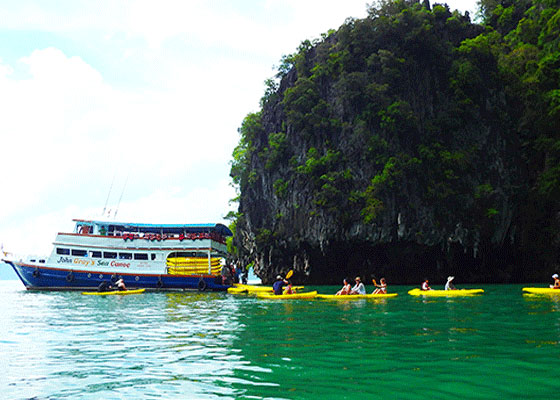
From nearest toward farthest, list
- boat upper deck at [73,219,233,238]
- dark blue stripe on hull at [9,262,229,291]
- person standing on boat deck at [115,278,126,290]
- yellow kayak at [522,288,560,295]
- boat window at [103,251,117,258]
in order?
yellow kayak at [522,288,560,295], person standing on boat deck at [115,278,126,290], dark blue stripe on hull at [9,262,229,291], boat upper deck at [73,219,233,238], boat window at [103,251,117,258]

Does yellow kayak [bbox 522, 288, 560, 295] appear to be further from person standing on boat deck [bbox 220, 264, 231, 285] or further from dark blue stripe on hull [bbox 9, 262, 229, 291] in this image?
dark blue stripe on hull [bbox 9, 262, 229, 291]

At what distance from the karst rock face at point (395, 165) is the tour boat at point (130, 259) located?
1048cm

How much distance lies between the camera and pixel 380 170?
4228 cm

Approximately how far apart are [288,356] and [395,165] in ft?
109

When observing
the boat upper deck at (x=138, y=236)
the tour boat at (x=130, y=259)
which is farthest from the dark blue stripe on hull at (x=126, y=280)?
the boat upper deck at (x=138, y=236)

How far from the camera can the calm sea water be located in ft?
24.2

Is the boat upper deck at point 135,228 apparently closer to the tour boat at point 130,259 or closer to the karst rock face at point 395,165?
the tour boat at point 130,259

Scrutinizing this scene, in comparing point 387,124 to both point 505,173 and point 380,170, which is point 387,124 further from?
point 505,173

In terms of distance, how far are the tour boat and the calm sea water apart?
707 inches

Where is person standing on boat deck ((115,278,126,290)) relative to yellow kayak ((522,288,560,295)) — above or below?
above

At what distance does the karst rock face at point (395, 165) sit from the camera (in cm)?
4156

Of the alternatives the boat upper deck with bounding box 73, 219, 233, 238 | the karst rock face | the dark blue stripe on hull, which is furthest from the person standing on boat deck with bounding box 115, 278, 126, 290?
the karst rock face

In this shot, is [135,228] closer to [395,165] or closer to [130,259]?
[130,259]

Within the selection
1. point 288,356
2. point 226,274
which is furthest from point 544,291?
point 226,274
